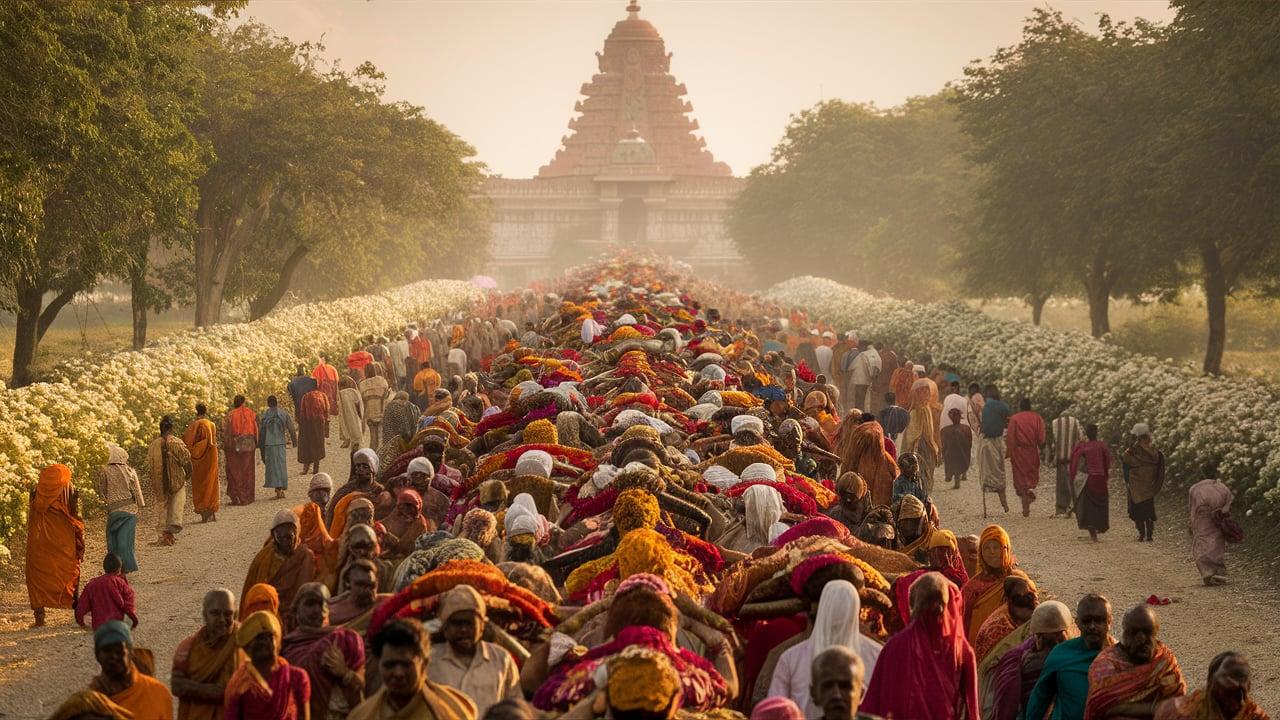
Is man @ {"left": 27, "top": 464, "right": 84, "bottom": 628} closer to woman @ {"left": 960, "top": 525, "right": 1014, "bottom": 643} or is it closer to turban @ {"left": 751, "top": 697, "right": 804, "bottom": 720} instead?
woman @ {"left": 960, "top": 525, "right": 1014, "bottom": 643}

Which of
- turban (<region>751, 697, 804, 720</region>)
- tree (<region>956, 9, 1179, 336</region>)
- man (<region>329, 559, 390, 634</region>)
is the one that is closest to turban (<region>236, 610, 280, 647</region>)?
man (<region>329, 559, 390, 634</region>)

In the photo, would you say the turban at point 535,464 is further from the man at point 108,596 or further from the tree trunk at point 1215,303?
the tree trunk at point 1215,303

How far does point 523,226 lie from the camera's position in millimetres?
93125

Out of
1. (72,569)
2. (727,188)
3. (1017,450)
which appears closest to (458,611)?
(72,569)

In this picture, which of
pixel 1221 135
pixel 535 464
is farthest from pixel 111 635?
pixel 1221 135

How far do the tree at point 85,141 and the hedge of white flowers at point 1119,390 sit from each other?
42.3 ft

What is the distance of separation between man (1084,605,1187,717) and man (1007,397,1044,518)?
406 inches

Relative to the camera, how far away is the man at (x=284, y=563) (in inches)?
349

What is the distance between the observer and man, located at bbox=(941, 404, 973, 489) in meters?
18.4

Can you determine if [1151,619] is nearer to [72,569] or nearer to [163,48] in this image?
[72,569]

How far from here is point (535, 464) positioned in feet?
34.3

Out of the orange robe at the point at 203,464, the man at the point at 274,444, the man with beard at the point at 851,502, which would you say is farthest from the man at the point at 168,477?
the man with beard at the point at 851,502

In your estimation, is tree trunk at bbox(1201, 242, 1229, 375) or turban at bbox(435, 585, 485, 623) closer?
turban at bbox(435, 585, 485, 623)

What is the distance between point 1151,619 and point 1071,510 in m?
10.9
